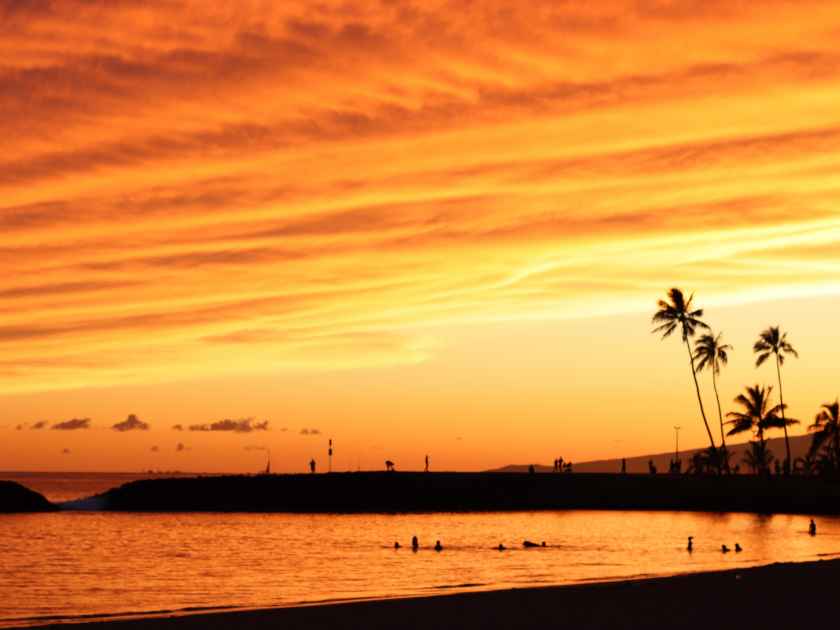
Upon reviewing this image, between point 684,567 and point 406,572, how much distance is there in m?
15.7

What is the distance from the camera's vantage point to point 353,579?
58281 millimetres

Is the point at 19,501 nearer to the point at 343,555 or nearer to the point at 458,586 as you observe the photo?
the point at 343,555

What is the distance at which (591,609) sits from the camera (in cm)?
3206

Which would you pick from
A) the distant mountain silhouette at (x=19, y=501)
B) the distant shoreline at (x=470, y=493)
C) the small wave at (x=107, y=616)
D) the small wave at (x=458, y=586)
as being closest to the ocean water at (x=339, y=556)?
the small wave at (x=458, y=586)

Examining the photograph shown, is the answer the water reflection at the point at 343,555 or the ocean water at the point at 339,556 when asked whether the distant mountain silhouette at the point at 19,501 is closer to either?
the water reflection at the point at 343,555

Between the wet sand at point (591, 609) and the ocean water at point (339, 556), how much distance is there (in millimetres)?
10895

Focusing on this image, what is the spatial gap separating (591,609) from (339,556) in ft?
141

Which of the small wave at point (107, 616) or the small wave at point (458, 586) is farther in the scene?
the small wave at point (458, 586)

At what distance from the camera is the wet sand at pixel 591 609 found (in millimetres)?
29297

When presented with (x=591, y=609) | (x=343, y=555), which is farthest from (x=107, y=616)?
(x=343, y=555)

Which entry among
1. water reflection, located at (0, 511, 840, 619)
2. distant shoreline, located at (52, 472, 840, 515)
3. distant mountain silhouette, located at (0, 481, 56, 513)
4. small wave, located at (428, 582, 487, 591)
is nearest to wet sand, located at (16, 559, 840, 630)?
small wave, located at (428, 582, 487, 591)

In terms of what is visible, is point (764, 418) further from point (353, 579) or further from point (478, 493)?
point (353, 579)

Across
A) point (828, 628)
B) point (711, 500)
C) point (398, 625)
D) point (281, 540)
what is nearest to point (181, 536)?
point (281, 540)

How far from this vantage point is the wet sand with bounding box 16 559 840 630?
2930cm
